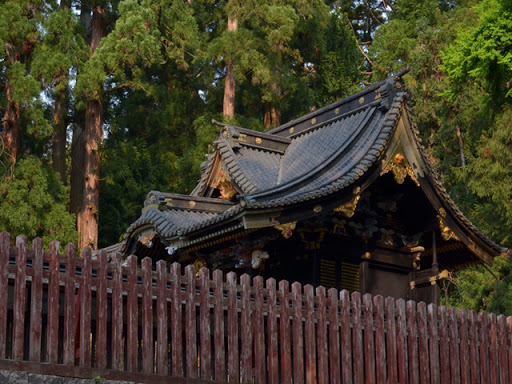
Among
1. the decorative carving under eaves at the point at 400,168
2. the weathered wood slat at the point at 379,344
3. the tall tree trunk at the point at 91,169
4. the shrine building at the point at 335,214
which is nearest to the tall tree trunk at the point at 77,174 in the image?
the tall tree trunk at the point at 91,169

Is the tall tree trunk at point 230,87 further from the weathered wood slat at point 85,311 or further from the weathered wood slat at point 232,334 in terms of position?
the weathered wood slat at point 85,311

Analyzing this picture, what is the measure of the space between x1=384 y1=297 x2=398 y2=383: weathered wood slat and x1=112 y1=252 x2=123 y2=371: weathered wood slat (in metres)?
4.11

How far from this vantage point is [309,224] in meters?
14.5

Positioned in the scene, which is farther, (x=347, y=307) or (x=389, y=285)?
(x=389, y=285)

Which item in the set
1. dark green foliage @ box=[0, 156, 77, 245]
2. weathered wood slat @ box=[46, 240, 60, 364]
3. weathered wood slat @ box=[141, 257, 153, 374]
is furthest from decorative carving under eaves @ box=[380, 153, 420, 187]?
dark green foliage @ box=[0, 156, 77, 245]

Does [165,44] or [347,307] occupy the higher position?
[165,44]

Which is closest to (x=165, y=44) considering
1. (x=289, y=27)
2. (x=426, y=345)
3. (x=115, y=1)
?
(x=115, y=1)

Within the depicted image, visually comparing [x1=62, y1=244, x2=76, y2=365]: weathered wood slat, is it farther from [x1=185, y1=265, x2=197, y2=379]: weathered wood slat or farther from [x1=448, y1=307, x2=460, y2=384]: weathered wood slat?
[x1=448, y1=307, x2=460, y2=384]: weathered wood slat

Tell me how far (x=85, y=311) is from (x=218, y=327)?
1775 millimetres

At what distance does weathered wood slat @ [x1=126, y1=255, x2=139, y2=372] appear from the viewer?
980cm

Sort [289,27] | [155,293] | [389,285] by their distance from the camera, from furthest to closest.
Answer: [289,27]
[389,285]
[155,293]

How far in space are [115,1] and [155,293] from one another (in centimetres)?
2629

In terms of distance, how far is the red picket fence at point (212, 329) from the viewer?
9.27m

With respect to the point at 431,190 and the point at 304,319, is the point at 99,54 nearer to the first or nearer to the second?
the point at 431,190
